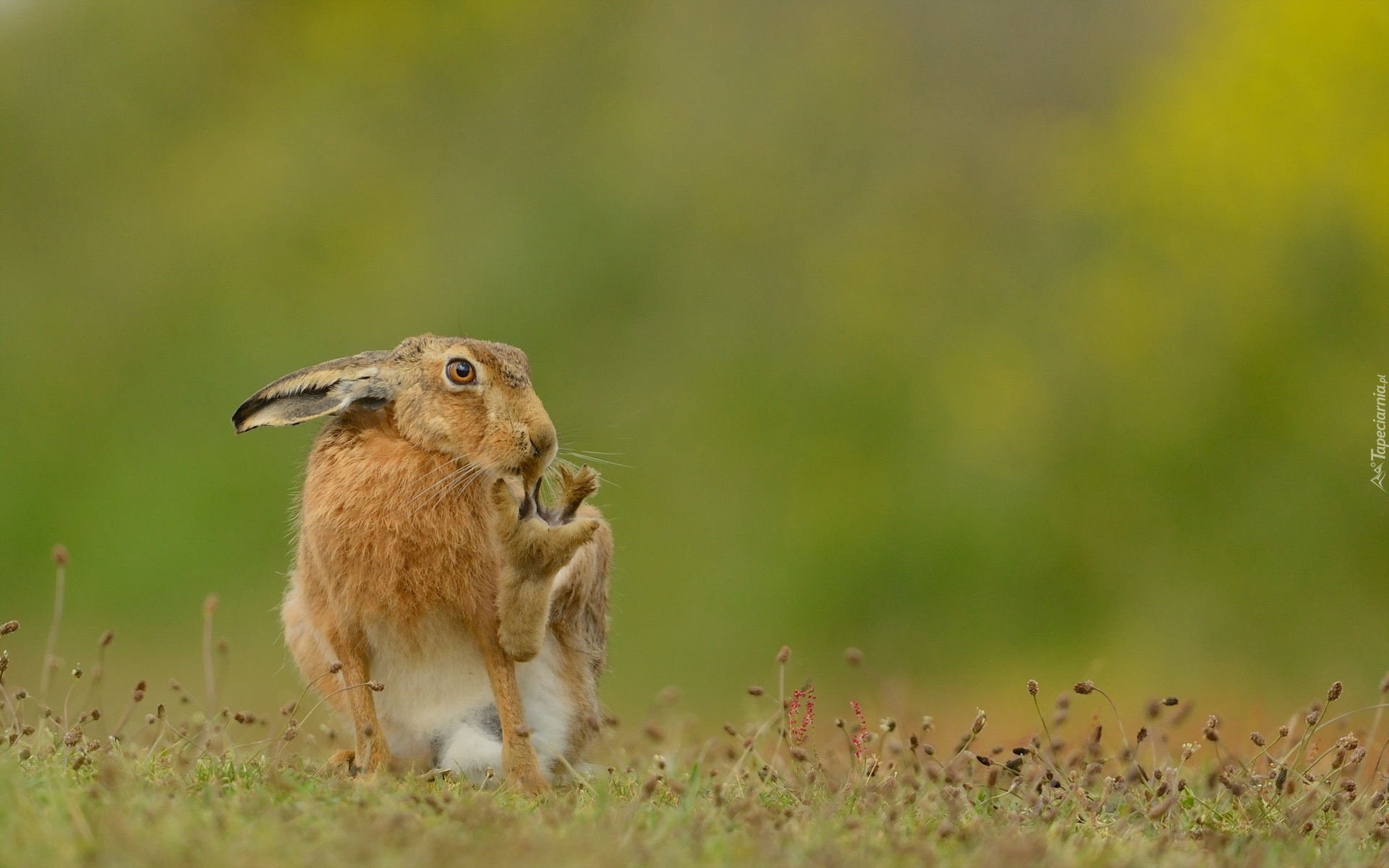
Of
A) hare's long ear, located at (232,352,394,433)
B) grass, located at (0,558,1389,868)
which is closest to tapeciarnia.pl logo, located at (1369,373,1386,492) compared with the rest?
grass, located at (0,558,1389,868)

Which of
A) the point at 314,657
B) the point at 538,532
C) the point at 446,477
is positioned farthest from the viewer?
the point at 314,657

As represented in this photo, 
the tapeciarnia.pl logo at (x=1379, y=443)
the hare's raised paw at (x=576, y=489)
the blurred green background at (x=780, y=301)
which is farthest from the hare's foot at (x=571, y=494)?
the blurred green background at (x=780, y=301)

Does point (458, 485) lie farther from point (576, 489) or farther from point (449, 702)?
point (449, 702)

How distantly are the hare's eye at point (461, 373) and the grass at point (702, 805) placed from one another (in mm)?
1173

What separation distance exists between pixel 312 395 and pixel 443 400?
18.7 inches

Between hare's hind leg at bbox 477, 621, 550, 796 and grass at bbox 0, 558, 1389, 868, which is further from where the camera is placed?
hare's hind leg at bbox 477, 621, 550, 796

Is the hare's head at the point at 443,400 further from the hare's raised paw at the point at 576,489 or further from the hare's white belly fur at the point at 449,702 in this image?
the hare's white belly fur at the point at 449,702

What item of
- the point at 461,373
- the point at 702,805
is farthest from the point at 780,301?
the point at 702,805

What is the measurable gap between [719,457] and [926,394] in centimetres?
201

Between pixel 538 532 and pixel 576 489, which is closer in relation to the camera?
pixel 538 532

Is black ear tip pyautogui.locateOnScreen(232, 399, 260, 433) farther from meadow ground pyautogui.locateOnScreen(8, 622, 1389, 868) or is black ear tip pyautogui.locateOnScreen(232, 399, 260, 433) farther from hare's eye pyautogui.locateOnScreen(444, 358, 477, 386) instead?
meadow ground pyautogui.locateOnScreen(8, 622, 1389, 868)

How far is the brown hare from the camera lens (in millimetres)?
4699

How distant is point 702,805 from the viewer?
4.12 metres

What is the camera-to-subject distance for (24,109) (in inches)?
643
